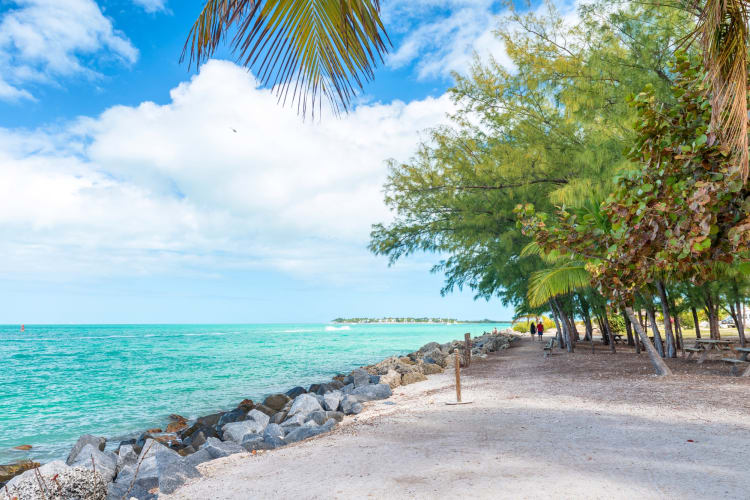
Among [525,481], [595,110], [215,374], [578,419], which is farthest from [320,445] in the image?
[215,374]

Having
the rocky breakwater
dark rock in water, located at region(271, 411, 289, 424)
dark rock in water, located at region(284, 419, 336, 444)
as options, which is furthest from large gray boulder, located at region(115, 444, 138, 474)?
dark rock in water, located at region(271, 411, 289, 424)

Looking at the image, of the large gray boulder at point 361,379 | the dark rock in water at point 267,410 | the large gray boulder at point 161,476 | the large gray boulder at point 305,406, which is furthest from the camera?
the large gray boulder at point 361,379

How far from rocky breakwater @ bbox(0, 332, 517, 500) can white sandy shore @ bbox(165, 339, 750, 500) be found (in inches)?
23.3

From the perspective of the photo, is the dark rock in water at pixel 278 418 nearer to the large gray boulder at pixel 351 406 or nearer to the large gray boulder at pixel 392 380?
the large gray boulder at pixel 351 406

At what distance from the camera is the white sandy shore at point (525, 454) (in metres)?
4.20

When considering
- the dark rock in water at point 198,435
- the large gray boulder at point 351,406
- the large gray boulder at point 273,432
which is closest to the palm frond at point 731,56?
the large gray boulder at point 273,432

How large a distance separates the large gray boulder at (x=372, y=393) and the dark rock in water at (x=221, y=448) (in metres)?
4.28

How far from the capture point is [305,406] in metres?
10.7

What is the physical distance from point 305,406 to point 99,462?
14.5ft

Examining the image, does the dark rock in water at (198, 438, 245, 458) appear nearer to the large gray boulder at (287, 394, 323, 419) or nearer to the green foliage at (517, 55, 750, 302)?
the large gray boulder at (287, 394, 323, 419)

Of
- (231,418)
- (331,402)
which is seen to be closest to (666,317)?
(331,402)

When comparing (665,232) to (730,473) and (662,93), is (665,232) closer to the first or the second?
(730,473)

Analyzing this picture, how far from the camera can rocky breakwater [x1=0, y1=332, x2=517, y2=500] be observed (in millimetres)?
5574

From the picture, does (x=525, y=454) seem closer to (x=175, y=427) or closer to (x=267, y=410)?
(x=267, y=410)
